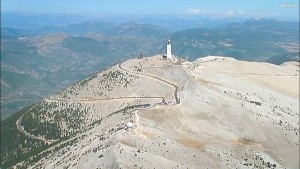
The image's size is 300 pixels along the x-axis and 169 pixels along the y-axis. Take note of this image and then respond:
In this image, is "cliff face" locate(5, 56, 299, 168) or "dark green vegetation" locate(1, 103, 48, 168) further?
"dark green vegetation" locate(1, 103, 48, 168)

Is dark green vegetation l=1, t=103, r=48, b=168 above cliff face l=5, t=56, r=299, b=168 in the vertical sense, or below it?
below

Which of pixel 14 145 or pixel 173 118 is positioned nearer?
pixel 173 118

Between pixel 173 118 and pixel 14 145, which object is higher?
pixel 173 118

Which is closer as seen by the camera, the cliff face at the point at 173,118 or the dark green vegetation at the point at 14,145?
the cliff face at the point at 173,118

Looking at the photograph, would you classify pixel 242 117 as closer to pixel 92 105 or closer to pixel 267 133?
pixel 267 133

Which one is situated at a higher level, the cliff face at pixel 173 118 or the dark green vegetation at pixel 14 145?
the cliff face at pixel 173 118

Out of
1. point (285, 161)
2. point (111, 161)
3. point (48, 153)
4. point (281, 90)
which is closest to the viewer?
point (111, 161)

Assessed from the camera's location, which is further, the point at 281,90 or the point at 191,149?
the point at 281,90

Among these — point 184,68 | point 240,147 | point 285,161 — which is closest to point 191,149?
point 240,147
